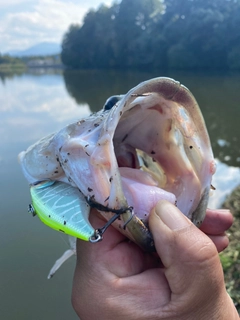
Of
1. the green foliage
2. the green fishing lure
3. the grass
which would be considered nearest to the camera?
the green fishing lure

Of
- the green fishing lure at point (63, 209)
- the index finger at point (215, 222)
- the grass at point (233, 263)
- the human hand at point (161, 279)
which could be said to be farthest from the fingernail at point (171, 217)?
the grass at point (233, 263)

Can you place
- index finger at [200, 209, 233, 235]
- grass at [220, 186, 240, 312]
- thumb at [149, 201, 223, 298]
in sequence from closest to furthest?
thumb at [149, 201, 223, 298], index finger at [200, 209, 233, 235], grass at [220, 186, 240, 312]

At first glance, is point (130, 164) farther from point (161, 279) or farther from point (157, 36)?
point (157, 36)

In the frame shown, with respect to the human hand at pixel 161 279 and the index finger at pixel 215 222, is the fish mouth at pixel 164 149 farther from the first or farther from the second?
the index finger at pixel 215 222

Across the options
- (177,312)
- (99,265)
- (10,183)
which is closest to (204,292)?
(177,312)

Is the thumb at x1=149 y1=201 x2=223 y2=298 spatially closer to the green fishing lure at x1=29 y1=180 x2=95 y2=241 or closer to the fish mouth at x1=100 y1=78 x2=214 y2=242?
the fish mouth at x1=100 y1=78 x2=214 y2=242

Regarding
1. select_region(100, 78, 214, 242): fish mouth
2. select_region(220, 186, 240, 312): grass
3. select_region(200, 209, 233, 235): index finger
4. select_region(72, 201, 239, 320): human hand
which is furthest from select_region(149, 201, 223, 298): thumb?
select_region(220, 186, 240, 312): grass
